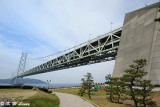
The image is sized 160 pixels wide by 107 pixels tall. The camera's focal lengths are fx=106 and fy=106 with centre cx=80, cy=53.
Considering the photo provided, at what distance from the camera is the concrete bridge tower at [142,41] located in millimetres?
16266

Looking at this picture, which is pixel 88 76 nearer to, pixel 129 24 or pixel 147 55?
pixel 147 55

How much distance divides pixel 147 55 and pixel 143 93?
30.8 feet

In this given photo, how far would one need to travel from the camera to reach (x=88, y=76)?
23281 millimetres

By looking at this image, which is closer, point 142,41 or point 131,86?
point 131,86

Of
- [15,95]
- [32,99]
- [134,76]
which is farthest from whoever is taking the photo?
[15,95]

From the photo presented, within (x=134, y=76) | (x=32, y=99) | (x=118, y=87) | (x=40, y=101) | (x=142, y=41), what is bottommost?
(x=40, y=101)

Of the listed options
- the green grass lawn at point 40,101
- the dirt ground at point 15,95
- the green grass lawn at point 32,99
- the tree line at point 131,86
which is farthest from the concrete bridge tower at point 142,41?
the dirt ground at point 15,95

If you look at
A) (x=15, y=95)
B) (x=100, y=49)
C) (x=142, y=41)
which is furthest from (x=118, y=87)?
(x=100, y=49)

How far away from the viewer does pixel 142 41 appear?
63.5 ft

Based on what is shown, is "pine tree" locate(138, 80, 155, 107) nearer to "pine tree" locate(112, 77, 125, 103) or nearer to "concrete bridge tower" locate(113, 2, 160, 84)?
"pine tree" locate(112, 77, 125, 103)

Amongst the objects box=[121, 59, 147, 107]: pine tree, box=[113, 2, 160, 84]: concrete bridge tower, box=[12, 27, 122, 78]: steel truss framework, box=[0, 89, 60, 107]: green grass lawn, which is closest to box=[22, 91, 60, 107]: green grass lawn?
box=[0, 89, 60, 107]: green grass lawn

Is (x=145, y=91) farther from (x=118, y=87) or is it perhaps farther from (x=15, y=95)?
(x=15, y=95)

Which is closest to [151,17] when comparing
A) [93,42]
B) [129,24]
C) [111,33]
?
[129,24]

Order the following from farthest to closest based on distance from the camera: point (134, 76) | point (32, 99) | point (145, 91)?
point (32, 99) → point (134, 76) → point (145, 91)
